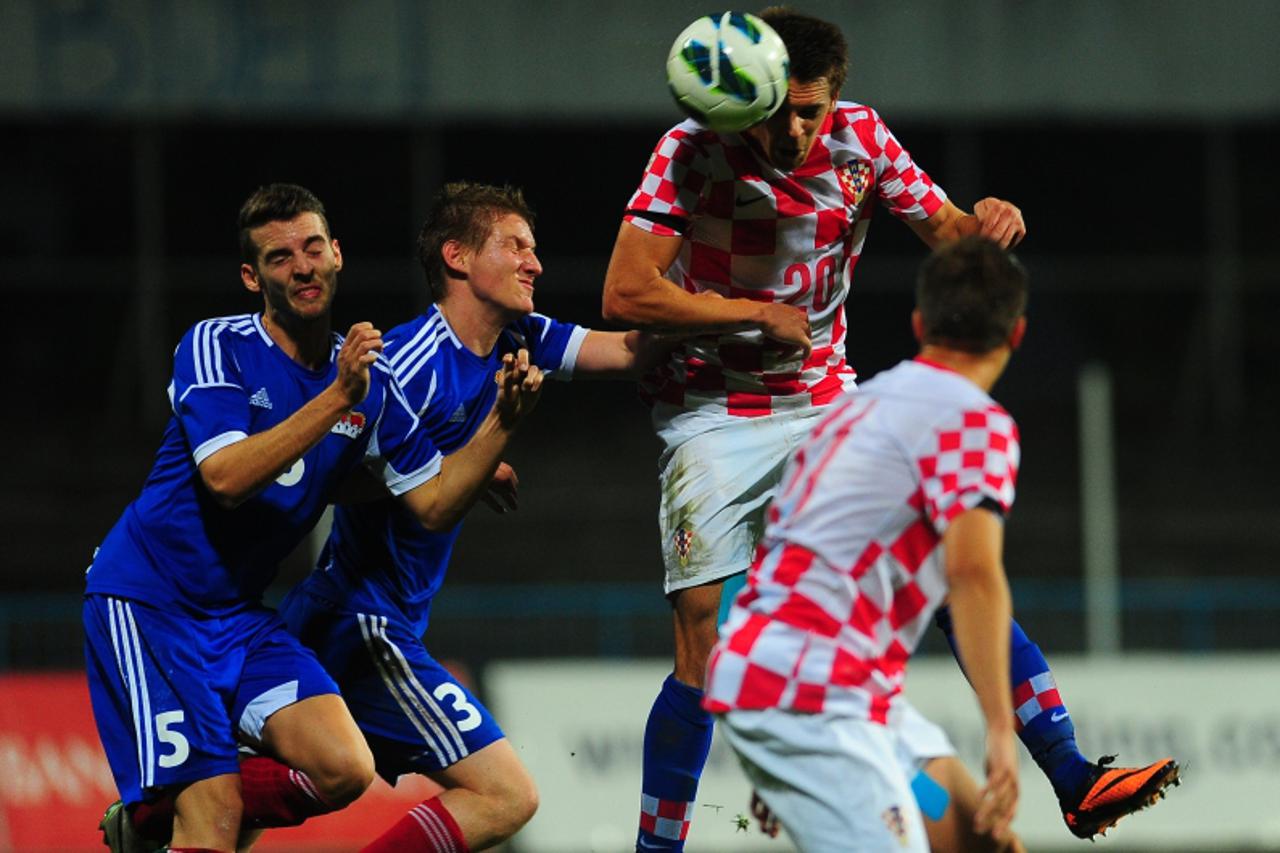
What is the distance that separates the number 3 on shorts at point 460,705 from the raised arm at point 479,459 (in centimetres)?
54

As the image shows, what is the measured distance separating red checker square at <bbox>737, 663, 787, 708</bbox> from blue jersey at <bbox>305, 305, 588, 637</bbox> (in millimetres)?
1956

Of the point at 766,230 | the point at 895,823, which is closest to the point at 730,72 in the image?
the point at 766,230

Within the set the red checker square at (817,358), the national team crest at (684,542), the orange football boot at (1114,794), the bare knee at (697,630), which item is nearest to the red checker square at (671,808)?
the bare knee at (697,630)

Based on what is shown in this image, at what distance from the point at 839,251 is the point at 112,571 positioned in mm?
2287

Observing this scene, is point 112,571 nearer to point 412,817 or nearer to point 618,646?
point 412,817

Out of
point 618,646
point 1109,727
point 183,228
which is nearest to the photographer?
point 1109,727

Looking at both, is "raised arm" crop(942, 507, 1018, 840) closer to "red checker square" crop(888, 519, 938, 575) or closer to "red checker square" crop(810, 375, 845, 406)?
"red checker square" crop(888, 519, 938, 575)

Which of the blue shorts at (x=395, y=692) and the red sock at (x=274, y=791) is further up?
the blue shorts at (x=395, y=692)

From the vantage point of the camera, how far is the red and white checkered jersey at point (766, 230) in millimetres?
5473

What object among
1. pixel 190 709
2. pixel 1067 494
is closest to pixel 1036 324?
pixel 1067 494

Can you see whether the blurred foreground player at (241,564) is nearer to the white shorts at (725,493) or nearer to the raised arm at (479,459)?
the raised arm at (479,459)

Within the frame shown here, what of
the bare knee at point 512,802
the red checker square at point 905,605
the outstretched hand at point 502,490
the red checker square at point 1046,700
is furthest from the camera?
the outstretched hand at point 502,490

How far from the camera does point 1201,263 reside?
1981 centimetres

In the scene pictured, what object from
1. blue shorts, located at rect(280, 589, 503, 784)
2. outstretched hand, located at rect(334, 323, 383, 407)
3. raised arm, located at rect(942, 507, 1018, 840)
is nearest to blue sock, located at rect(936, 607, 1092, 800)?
raised arm, located at rect(942, 507, 1018, 840)
